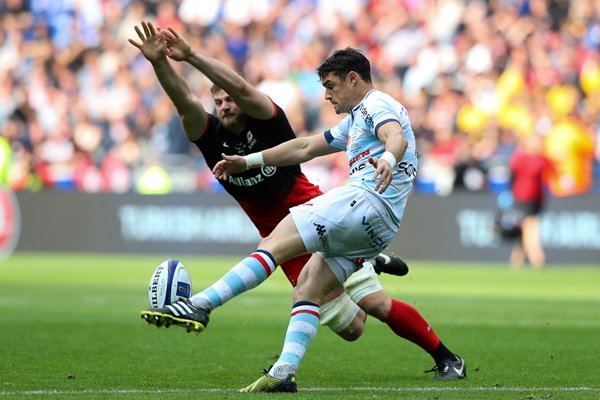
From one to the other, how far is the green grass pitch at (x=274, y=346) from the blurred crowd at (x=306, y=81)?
5.11 metres

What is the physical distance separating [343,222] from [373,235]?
0.76 ft

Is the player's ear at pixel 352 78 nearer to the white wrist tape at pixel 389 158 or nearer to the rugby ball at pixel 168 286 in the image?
the white wrist tape at pixel 389 158

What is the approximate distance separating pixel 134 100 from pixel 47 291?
11563 millimetres

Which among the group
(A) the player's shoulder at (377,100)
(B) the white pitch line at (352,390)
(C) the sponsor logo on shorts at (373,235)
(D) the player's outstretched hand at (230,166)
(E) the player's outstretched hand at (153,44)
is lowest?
(B) the white pitch line at (352,390)

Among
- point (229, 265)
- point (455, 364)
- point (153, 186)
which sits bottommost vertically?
point (455, 364)

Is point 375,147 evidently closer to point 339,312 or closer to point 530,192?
point 339,312

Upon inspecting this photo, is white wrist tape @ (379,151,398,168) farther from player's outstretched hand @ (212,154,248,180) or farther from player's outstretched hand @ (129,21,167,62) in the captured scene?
player's outstretched hand @ (129,21,167,62)

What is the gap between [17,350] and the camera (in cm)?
915

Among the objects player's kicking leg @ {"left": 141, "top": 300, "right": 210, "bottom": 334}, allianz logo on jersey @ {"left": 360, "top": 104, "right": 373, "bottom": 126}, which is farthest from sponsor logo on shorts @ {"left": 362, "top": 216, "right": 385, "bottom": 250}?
player's kicking leg @ {"left": 141, "top": 300, "right": 210, "bottom": 334}

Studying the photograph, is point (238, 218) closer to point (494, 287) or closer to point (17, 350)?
point (494, 287)

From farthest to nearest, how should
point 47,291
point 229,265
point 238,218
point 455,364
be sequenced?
point 238,218
point 229,265
point 47,291
point 455,364

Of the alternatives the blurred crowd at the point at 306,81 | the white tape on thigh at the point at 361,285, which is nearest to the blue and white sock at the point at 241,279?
the white tape on thigh at the point at 361,285

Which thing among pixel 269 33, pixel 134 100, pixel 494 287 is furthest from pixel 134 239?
pixel 494 287

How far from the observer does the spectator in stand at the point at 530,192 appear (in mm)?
21469
